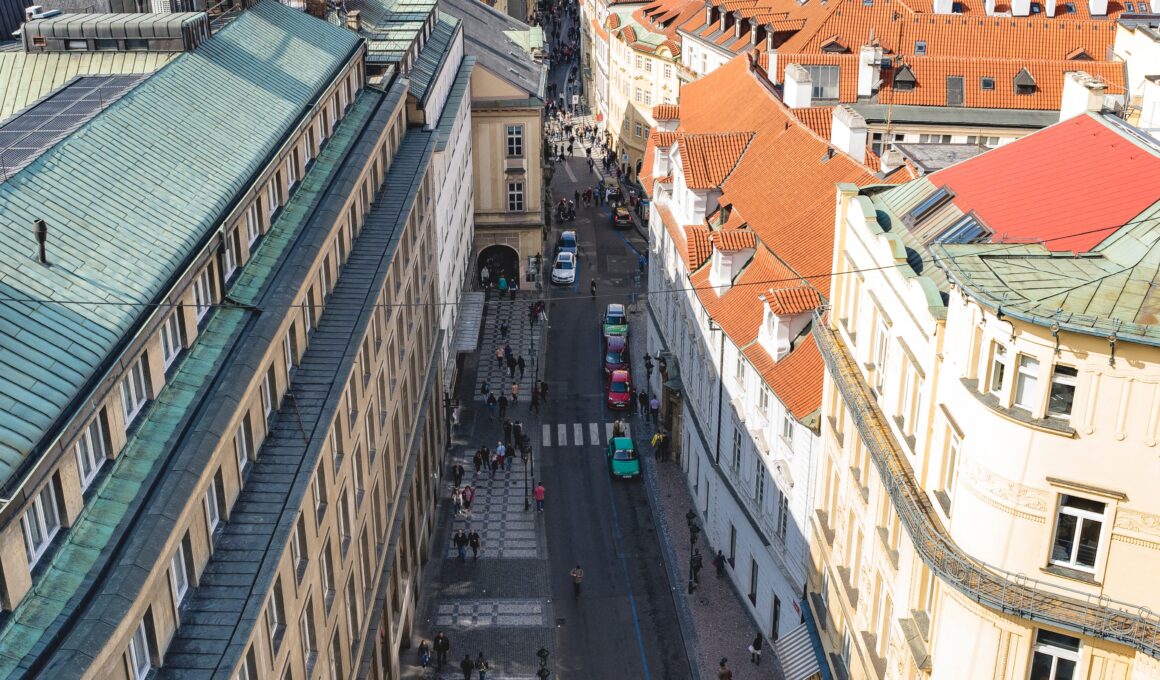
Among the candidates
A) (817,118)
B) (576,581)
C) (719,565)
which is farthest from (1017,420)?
(817,118)

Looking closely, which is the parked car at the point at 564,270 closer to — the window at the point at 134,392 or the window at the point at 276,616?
the window at the point at 276,616

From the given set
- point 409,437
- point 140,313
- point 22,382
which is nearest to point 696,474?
point 409,437

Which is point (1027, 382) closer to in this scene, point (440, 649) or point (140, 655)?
point (140, 655)

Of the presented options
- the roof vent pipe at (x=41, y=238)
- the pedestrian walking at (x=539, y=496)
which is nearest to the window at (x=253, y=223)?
the roof vent pipe at (x=41, y=238)

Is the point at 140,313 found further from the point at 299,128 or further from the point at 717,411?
the point at 717,411

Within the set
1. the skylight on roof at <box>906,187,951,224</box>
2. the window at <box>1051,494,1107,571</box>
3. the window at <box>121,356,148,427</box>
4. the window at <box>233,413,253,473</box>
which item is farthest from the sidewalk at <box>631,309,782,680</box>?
the window at <box>121,356,148,427</box>

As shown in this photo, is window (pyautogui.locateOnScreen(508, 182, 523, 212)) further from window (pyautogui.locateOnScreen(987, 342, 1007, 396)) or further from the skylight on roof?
window (pyautogui.locateOnScreen(987, 342, 1007, 396))
